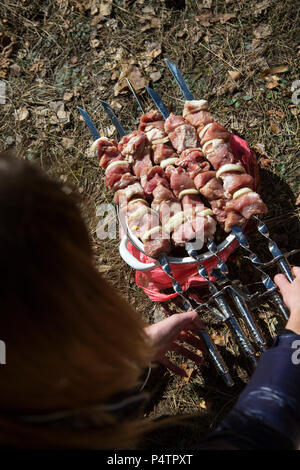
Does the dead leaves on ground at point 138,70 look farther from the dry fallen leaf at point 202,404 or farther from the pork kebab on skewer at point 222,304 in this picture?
the dry fallen leaf at point 202,404

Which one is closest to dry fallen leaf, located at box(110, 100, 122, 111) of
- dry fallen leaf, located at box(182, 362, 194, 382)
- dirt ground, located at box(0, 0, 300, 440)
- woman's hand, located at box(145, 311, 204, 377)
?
dirt ground, located at box(0, 0, 300, 440)

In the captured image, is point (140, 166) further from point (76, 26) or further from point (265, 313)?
point (76, 26)

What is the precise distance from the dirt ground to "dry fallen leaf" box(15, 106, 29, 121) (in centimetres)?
1

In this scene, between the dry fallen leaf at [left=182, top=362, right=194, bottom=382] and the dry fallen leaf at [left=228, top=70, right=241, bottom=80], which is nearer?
the dry fallen leaf at [left=182, top=362, right=194, bottom=382]

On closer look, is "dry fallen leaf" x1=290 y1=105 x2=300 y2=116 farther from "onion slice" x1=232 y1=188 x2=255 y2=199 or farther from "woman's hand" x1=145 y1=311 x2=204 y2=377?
"woman's hand" x1=145 y1=311 x2=204 y2=377

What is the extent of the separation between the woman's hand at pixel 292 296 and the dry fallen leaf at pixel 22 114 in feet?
10.1

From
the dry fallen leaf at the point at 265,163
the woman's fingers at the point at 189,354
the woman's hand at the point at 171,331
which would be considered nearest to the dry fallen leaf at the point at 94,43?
the dry fallen leaf at the point at 265,163

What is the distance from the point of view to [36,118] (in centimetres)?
392

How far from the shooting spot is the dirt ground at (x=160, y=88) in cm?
275

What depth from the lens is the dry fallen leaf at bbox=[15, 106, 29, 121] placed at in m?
3.95

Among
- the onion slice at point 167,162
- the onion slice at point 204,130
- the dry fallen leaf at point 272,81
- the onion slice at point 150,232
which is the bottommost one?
the onion slice at point 150,232

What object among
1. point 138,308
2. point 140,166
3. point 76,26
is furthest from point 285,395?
point 76,26

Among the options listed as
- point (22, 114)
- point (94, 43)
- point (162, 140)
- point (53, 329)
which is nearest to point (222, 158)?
point (162, 140)

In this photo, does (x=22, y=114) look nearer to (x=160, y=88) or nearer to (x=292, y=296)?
(x=160, y=88)
